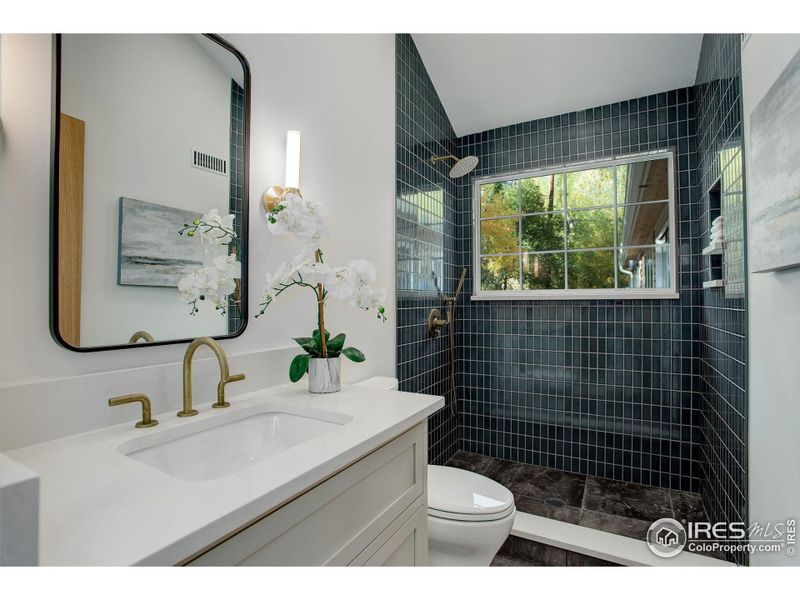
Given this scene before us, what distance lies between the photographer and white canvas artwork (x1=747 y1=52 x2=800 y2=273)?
101 cm

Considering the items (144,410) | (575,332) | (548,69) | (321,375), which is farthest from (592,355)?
(144,410)

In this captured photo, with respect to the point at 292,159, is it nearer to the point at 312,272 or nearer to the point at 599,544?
the point at 312,272

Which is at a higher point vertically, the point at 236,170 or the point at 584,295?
the point at 236,170

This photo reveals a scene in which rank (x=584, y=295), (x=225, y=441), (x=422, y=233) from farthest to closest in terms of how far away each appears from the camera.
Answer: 1. (x=584, y=295)
2. (x=422, y=233)
3. (x=225, y=441)

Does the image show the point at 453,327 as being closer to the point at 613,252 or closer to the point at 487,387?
the point at 487,387

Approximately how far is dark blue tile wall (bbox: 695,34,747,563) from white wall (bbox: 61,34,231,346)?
1.85 metres

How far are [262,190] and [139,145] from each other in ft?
1.33

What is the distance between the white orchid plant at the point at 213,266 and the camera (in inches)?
45.0

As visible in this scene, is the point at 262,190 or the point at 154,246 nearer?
the point at 154,246

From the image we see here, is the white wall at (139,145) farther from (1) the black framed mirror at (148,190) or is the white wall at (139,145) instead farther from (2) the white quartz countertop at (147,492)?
(2) the white quartz countertop at (147,492)

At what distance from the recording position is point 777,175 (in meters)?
1.12

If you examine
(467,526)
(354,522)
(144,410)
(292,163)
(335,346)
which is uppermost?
(292,163)

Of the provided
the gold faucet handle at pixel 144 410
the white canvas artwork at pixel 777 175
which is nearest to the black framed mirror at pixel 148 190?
the gold faucet handle at pixel 144 410
